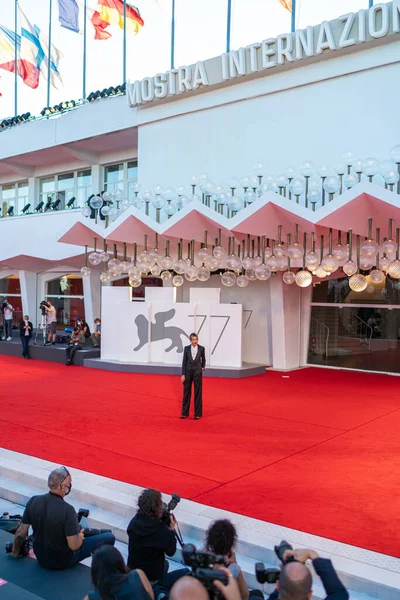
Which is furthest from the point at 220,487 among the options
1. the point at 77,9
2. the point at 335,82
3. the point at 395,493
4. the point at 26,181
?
the point at 26,181

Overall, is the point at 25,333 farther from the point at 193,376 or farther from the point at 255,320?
the point at 193,376

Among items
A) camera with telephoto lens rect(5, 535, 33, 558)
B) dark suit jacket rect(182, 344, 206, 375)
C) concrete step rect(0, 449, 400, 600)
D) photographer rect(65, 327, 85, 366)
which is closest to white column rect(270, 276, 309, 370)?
photographer rect(65, 327, 85, 366)

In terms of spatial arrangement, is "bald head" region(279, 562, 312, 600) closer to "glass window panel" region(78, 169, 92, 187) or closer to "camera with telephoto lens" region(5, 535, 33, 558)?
"camera with telephoto lens" region(5, 535, 33, 558)

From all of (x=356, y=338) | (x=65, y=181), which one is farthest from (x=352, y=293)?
(x=65, y=181)

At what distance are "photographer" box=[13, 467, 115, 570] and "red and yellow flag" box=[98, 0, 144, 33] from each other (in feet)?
66.1

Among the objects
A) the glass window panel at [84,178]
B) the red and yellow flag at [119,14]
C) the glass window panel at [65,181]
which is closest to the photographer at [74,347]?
the glass window panel at [84,178]

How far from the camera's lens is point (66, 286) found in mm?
24922

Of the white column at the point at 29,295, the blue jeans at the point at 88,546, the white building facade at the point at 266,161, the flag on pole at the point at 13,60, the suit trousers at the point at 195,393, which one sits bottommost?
the blue jeans at the point at 88,546

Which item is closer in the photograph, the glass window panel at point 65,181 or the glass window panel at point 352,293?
the glass window panel at point 352,293

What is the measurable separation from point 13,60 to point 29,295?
10314 mm

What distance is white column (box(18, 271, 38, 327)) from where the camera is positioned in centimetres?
2534

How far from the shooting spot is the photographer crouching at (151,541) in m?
4.06

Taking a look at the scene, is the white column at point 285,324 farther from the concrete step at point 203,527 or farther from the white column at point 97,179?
the white column at point 97,179

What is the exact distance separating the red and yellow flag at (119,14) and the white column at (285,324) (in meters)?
11.7
